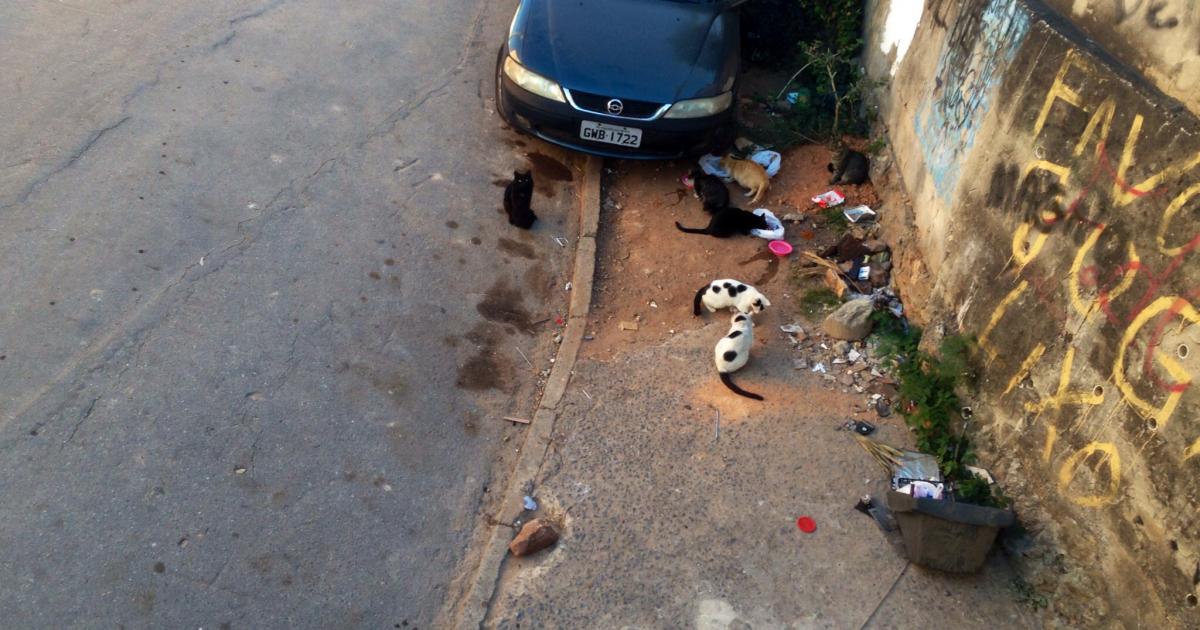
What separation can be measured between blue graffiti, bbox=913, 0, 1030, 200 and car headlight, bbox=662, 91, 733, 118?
1.72 meters

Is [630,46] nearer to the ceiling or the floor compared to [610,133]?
nearer to the ceiling

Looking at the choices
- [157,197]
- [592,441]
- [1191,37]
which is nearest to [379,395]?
[592,441]

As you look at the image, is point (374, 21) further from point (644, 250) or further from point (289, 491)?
point (289, 491)

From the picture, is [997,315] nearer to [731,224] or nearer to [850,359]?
[850,359]

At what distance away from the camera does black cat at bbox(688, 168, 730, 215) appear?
7.58 metres

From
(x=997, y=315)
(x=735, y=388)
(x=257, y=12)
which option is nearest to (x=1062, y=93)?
(x=997, y=315)

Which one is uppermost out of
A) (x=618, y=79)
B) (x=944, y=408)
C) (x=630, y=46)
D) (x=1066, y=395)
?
(x=1066, y=395)

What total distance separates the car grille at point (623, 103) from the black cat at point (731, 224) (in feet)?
3.44

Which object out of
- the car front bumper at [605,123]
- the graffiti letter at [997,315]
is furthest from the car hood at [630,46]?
the graffiti letter at [997,315]

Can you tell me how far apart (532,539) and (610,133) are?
4.02m

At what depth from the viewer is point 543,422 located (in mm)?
5371

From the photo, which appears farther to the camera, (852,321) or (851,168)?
(851,168)

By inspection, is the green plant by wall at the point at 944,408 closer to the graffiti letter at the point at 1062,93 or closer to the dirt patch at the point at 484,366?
the graffiti letter at the point at 1062,93

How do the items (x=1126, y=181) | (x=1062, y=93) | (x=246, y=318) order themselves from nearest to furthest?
1. (x=1126, y=181)
2. (x=1062, y=93)
3. (x=246, y=318)
